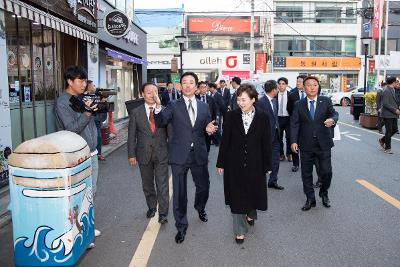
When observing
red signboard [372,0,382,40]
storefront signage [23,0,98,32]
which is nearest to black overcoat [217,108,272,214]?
storefront signage [23,0,98,32]

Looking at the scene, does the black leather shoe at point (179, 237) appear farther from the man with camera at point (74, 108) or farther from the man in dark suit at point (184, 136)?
the man with camera at point (74, 108)

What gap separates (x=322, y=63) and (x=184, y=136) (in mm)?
39198

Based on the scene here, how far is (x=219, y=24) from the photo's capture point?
4094 cm

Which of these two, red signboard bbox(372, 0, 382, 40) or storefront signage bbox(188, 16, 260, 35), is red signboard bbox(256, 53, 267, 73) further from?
red signboard bbox(372, 0, 382, 40)

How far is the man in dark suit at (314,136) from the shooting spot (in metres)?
6.11

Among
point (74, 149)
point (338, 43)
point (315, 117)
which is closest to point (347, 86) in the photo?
point (338, 43)

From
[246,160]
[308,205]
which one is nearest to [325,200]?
[308,205]

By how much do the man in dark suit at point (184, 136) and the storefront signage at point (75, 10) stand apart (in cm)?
477

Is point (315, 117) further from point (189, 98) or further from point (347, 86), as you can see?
point (347, 86)

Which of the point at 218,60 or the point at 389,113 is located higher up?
the point at 218,60

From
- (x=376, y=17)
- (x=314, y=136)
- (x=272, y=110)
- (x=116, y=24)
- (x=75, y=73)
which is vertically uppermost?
(x=376, y=17)

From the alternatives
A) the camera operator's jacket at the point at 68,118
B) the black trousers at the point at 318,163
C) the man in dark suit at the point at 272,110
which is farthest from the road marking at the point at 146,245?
the man in dark suit at the point at 272,110

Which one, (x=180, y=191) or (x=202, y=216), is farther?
(x=202, y=216)

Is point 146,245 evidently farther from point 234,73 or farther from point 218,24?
point 218,24
